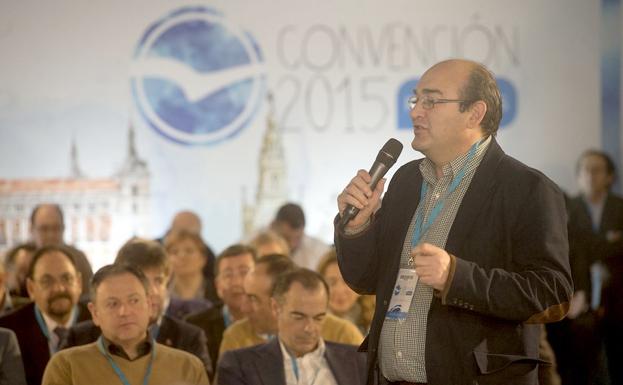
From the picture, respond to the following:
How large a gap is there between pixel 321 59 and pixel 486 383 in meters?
6.32

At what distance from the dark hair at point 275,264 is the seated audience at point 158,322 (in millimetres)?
435

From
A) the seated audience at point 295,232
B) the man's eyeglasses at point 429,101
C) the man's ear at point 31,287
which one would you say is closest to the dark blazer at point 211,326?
the man's ear at point 31,287

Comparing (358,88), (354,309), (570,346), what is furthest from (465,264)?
(358,88)

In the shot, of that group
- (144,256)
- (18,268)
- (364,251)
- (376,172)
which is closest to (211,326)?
(144,256)

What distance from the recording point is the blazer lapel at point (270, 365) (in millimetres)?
4660

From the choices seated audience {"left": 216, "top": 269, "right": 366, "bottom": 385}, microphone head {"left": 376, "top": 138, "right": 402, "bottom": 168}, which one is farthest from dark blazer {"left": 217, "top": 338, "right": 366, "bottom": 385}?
microphone head {"left": 376, "top": 138, "right": 402, "bottom": 168}

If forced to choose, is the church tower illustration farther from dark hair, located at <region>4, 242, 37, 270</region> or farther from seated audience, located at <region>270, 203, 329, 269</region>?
dark hair, located at <region>4, 242, 37, 270</region>

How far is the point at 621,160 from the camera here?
29.6 ft

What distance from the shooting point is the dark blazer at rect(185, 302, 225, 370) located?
5.94m

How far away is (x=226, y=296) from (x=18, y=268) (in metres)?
1.19

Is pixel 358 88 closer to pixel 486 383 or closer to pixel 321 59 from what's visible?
pixel 321 59

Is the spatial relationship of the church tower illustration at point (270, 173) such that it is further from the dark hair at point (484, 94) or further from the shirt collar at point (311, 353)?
the dark hair at point (484, 94)

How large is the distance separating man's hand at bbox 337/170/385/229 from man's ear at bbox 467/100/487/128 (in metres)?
0.28

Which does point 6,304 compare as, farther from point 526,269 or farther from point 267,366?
point 526,269
